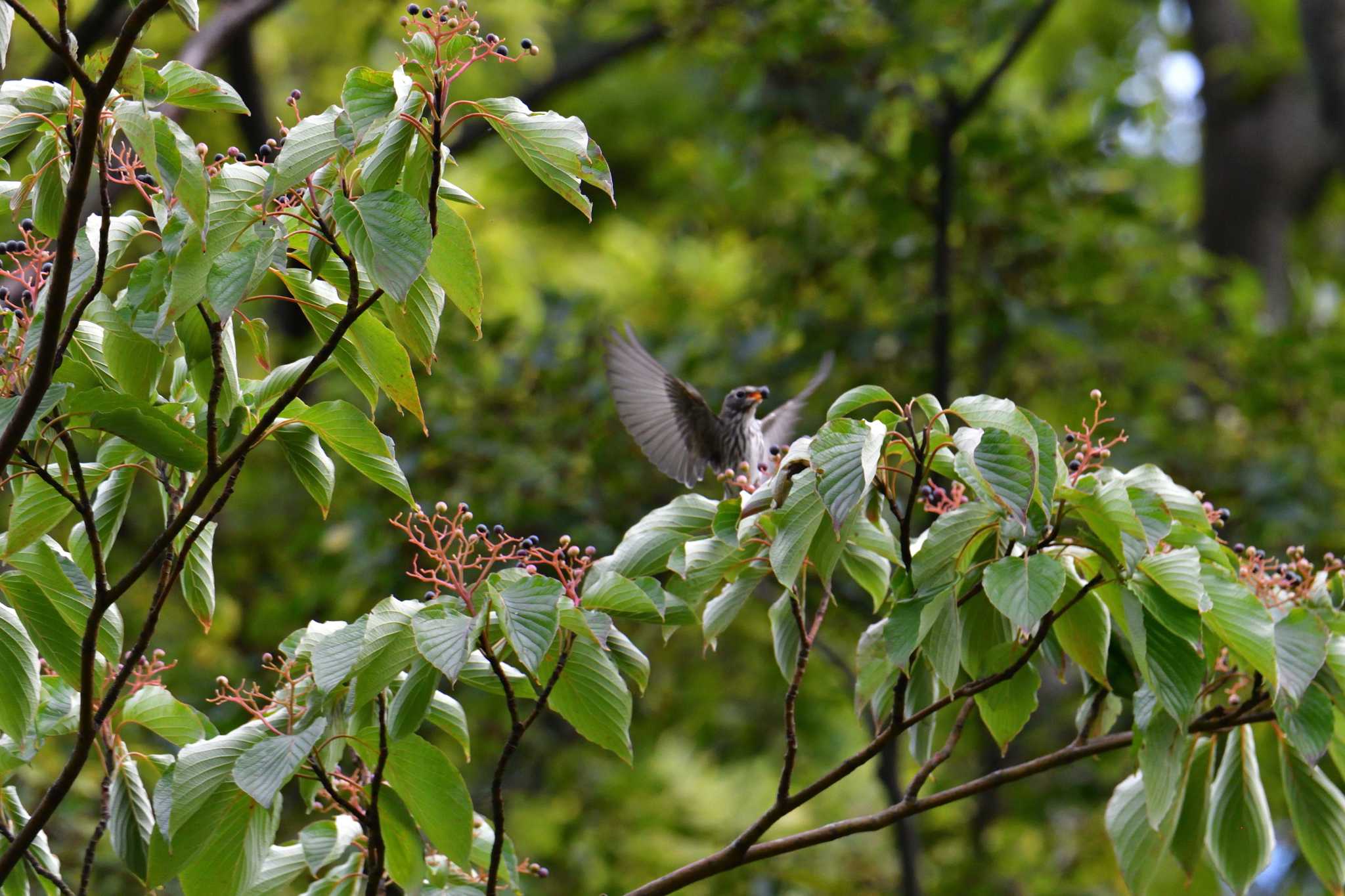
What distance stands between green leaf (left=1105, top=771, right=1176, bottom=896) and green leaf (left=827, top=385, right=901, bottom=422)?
2.53ft

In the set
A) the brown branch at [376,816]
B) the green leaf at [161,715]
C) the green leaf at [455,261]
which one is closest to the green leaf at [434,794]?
the brown branch at [376,816]

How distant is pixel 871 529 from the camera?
1.88m

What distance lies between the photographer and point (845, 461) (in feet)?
5.15

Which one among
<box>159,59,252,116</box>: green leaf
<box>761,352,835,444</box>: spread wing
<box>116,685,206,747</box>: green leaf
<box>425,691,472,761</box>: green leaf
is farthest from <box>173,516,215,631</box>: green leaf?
<box>761,352,835,444</box>: spread wing

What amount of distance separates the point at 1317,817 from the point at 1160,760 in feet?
1.47

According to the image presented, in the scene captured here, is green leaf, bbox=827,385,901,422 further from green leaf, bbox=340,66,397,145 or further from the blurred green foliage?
the blurred green foliage

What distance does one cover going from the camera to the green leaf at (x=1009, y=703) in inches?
76.5

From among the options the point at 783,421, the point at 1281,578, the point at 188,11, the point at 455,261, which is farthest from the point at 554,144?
the point at 783,421

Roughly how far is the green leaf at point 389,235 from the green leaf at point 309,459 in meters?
0.43

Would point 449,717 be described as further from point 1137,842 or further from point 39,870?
point 1137,842

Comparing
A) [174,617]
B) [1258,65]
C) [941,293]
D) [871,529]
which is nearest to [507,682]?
[871,529]

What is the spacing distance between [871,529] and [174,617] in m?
5.26

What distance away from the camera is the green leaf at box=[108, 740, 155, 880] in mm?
1823

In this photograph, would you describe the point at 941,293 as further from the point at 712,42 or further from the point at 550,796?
the point at 550,796
